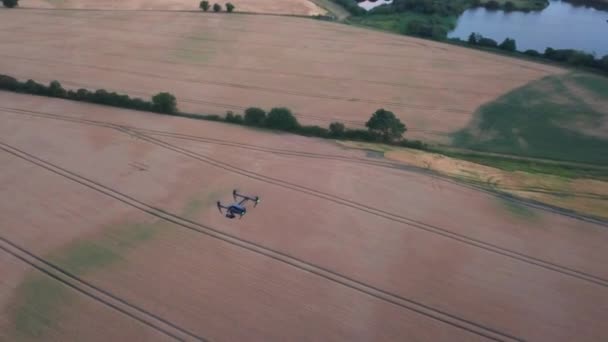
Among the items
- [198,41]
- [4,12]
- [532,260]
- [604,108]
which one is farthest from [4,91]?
[604,108]

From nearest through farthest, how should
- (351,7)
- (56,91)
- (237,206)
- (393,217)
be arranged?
1. (237,206)
2. (393,217)
3. (56,91)
4. (351,7)

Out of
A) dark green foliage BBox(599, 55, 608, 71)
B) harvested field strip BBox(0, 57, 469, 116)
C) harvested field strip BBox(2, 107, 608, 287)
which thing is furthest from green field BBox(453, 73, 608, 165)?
harvested field strip BBox(2, 107, 608, 287)

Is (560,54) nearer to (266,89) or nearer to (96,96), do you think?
(266,89)

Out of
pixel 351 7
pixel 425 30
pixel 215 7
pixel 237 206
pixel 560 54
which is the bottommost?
pixel 237 206

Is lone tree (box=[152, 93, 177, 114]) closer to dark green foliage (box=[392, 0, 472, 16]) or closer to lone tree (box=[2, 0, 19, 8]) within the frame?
lone tree (box=[2, 0, 19, 8])

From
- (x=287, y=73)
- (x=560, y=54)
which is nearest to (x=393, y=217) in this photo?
(x=287, y=73)

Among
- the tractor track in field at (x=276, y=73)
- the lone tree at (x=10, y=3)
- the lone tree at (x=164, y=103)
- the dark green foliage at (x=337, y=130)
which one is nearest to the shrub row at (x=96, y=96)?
the lone tree at (x=164, y=103)
